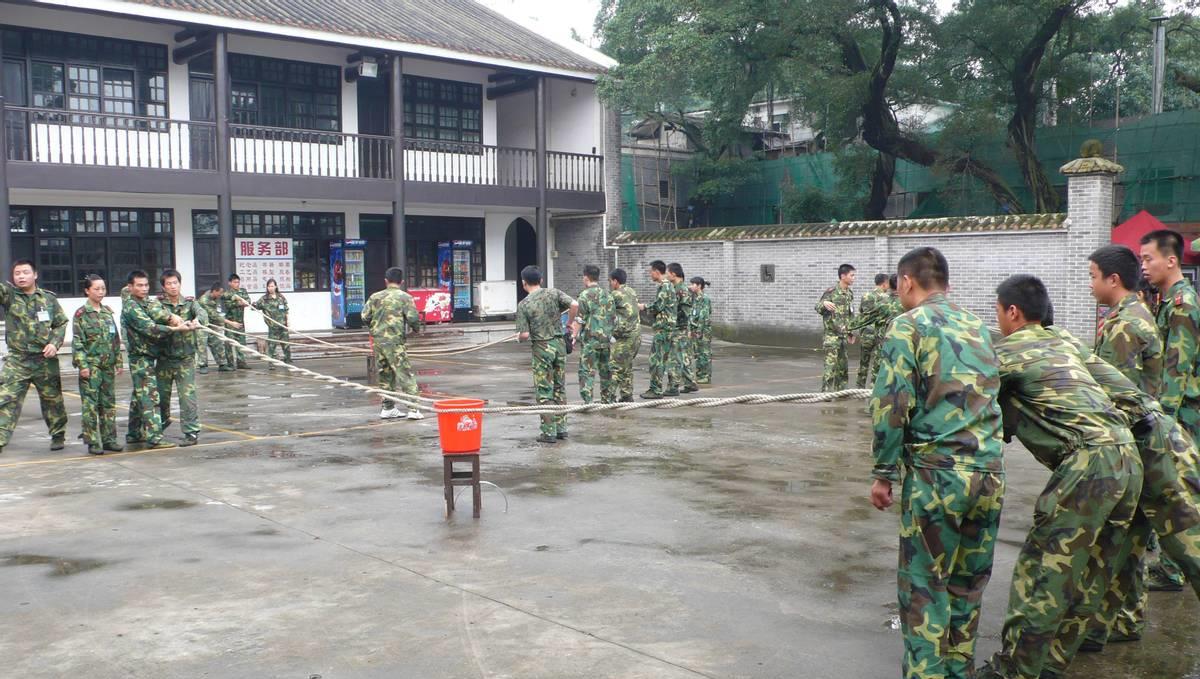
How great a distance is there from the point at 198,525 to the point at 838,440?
5896 millimetres

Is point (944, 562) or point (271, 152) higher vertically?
point (271, 152)

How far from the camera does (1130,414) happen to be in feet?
14.5

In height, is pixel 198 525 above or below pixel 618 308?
below

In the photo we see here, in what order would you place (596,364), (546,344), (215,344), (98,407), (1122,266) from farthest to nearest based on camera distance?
(215,344) → (596,364) → (546,344) → (98,407) → (1122,266)

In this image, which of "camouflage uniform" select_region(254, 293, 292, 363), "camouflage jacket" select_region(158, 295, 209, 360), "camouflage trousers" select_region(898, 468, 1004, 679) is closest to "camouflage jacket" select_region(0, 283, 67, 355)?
"camouflage jacket" select_region(158, 295, 209, 360)

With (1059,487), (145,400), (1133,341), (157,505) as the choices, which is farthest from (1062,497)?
(145,400)

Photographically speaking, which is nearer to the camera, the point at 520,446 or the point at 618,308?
the point at 520,446

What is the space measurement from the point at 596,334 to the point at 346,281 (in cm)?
1209

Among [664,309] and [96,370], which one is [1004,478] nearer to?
[96,370]

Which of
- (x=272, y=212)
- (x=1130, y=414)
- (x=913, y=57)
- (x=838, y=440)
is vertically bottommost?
(x=838, y=440)

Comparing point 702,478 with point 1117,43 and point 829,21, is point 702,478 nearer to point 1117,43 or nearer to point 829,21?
point 829,21

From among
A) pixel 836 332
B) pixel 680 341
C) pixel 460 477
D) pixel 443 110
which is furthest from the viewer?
pixel 443 110

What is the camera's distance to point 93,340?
952 centimetres

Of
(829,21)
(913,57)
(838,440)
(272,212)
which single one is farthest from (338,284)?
(838,440)
